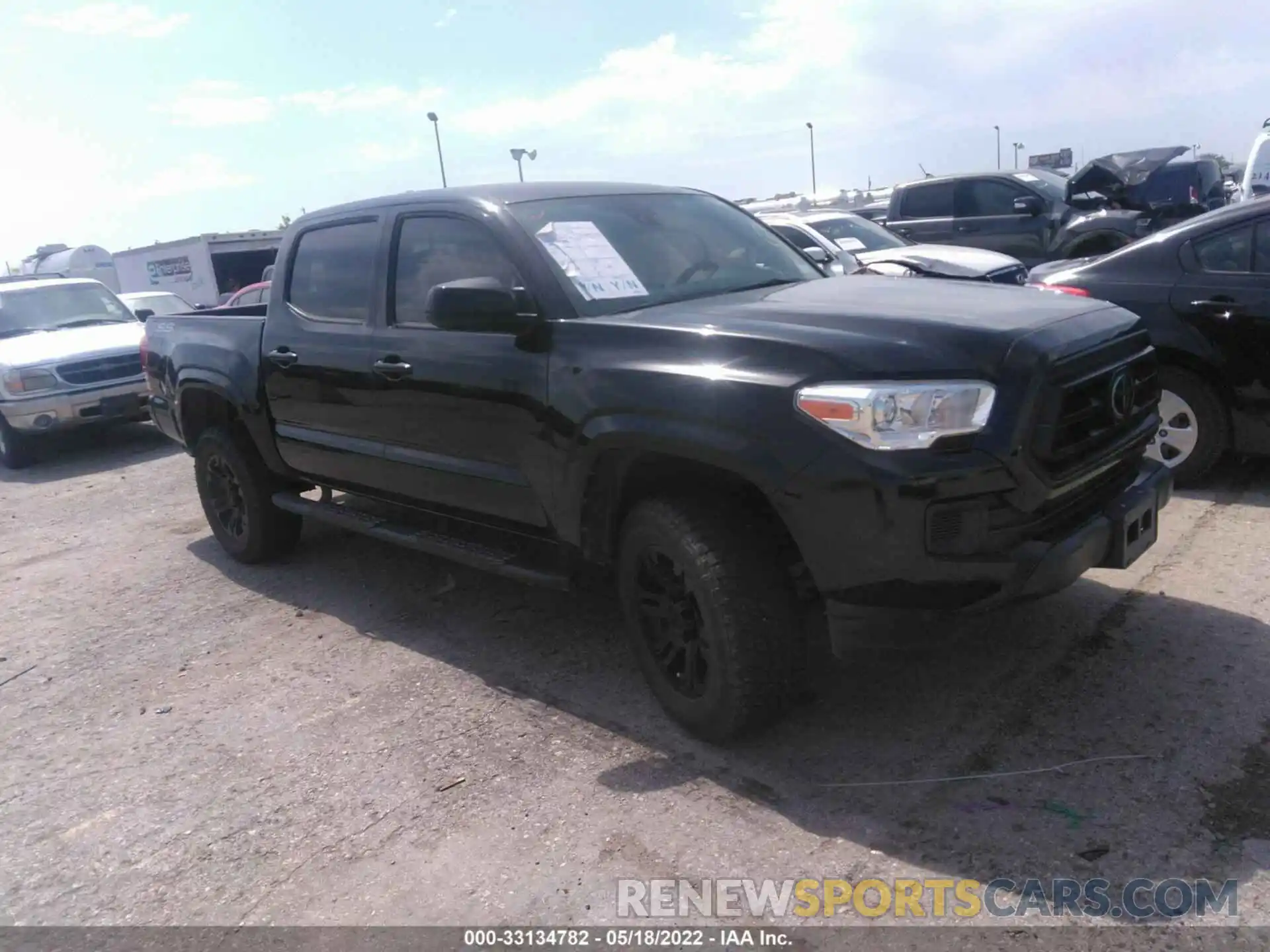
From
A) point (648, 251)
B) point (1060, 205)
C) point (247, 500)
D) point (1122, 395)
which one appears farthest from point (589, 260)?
point (1060, 205)

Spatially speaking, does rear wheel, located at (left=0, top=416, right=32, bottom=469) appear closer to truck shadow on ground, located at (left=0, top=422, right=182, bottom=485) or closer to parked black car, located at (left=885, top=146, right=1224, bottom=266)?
truck shadow on ground, located at (left=0, top=422, right=182, bottom=485)

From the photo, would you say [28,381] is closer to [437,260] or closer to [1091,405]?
[437,260]

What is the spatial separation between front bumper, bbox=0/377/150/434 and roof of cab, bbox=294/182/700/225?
678 centimetres

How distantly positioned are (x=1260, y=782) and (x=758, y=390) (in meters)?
1.80

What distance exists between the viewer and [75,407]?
10234 mm

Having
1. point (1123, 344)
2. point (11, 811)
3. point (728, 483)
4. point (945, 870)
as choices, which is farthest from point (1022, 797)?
point (11, 811)

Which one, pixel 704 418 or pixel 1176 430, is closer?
pixel 704 418

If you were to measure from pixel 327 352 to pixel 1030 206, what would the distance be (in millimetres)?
10302

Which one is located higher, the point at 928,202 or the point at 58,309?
the point at 928,202

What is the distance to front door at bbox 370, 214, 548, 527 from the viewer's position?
3.85m

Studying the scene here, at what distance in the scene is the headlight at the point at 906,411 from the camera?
2896 mm

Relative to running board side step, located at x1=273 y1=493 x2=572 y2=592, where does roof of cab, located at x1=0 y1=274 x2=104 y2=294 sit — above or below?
above

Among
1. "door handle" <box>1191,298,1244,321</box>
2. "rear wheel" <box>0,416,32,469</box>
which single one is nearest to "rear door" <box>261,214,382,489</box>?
"door handle" <box>1191,298,1244,321</box>

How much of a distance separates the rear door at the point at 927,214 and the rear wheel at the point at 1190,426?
27.9 feet
